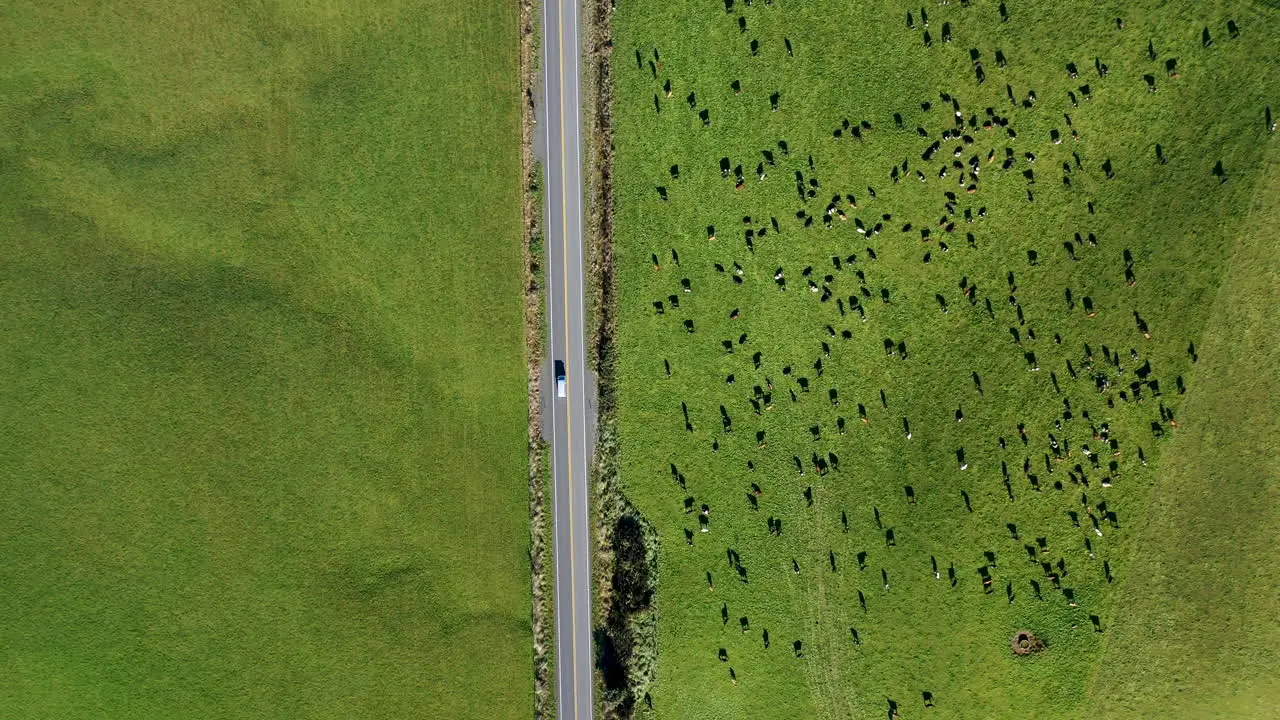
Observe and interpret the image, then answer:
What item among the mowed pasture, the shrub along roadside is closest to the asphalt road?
the shrub along roadside

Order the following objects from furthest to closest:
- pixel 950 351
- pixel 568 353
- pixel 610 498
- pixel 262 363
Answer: pixel 568 353, pixel 610 498, pixel 262 363, pixel 950 351

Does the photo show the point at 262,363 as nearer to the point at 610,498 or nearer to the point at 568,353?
the point at 568,353

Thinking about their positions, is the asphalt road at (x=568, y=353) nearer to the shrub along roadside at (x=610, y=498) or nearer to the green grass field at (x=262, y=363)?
the shrub along roadside at (x=610, y=498)

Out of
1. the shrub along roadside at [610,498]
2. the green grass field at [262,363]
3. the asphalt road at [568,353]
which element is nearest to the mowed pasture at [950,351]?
the shrub along roadside at [610,498]

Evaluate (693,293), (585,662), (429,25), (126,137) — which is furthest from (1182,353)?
(126,137)

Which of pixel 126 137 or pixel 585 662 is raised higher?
pixel 126 137

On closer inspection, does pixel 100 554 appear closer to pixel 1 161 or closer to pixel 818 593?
pixel 1 161

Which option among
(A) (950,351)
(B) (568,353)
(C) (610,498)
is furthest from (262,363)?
(A) (950,351)
